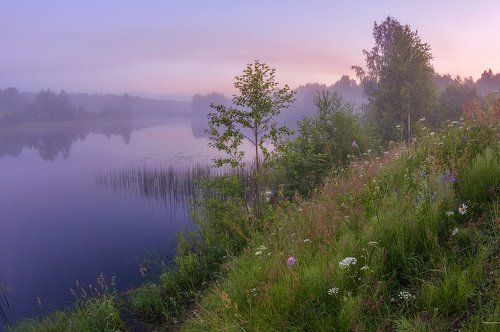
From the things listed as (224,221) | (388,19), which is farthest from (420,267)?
(388,19)

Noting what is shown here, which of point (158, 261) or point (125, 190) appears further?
point (125, 190)

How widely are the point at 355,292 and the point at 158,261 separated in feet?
38.0

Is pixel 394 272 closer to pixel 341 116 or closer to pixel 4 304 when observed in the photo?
pixel 4 304

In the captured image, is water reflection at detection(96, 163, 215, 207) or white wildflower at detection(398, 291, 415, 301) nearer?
white wildflower at detection(398, 291, 415, 301)

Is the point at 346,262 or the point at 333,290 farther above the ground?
the point at 346,262

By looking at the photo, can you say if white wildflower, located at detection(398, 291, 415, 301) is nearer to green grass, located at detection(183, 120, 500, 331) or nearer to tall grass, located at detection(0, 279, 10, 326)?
green grass, located at detection(183, 120, 500, 331)

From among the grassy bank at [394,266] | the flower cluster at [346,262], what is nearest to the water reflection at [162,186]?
the grassy bank at [394,266]

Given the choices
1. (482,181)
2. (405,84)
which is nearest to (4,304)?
(482,181)

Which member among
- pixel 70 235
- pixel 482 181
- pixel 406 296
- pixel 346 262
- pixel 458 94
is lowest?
pixel 70 235

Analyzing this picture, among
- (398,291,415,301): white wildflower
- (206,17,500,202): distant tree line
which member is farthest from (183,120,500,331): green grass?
(206,17,500,202): distant tree line

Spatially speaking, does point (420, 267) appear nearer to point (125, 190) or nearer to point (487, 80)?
point (125, 190)

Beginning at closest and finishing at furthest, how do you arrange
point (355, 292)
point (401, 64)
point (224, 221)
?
point (355, 292)
point (224, 221)
point (401, 64)

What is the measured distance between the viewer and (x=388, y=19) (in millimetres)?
39188

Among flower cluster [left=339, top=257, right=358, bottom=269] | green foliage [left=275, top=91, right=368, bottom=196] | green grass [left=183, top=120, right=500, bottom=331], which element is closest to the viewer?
green grass [left=183, top=120, right=500, bottom=331]
